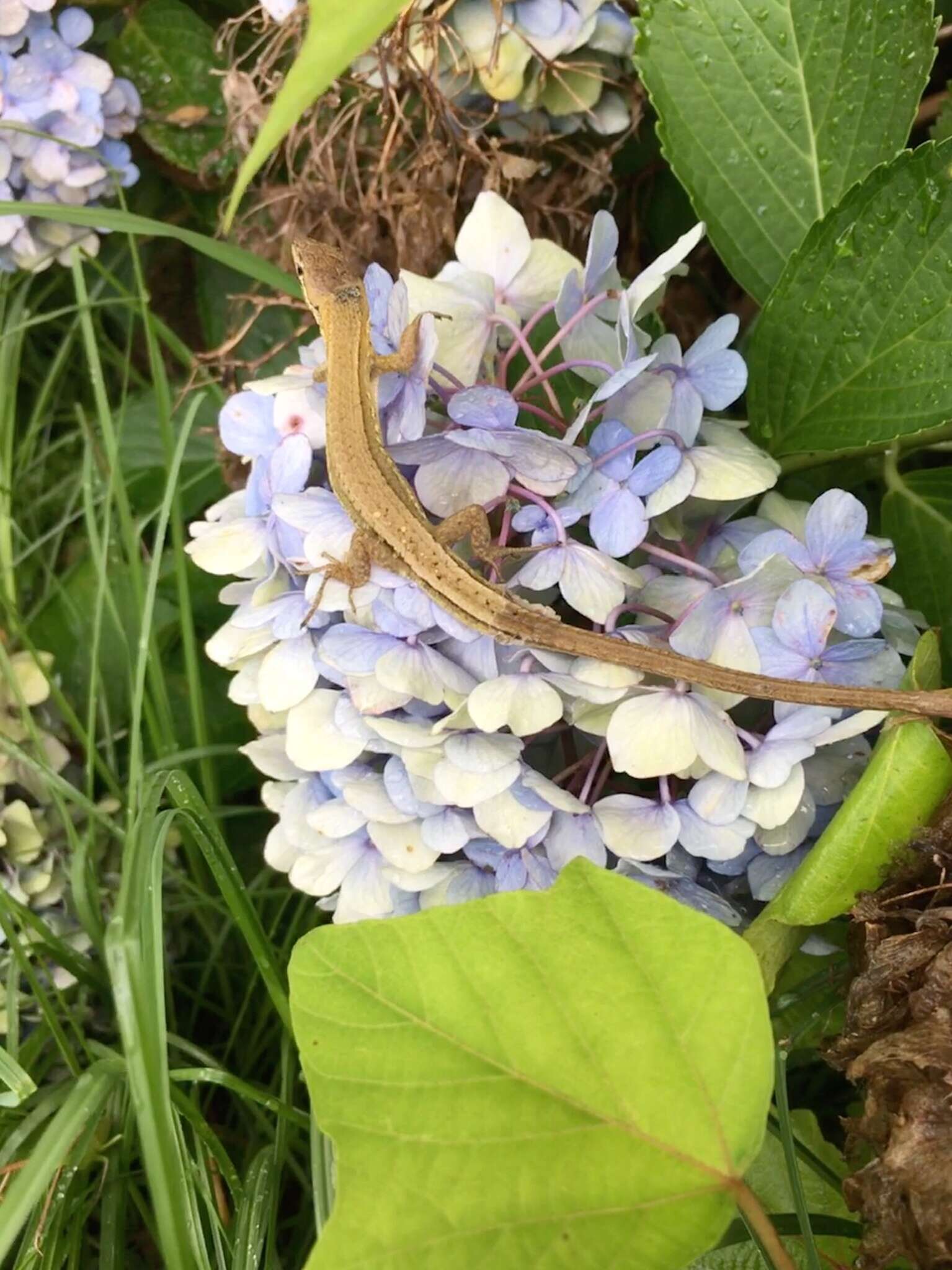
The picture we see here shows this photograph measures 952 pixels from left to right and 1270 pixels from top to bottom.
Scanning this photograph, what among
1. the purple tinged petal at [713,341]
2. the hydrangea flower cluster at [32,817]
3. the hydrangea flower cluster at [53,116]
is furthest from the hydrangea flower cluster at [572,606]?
the hydrangea flower cluster at [53,116]

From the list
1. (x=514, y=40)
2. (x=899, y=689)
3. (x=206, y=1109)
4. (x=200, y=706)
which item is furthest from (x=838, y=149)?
(x=206, y=1109)

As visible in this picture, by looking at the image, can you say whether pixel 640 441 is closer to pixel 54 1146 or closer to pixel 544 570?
pixel 544 570

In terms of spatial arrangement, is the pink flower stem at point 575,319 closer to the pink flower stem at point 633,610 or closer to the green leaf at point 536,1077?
the pink flower stem at point 633,610

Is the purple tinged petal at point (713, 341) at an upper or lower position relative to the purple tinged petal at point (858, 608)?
upper

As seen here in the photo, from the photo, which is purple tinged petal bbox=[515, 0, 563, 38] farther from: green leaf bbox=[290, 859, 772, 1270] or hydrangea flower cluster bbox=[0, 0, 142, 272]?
green leaf bbox=[290, 859, 772, 1270]

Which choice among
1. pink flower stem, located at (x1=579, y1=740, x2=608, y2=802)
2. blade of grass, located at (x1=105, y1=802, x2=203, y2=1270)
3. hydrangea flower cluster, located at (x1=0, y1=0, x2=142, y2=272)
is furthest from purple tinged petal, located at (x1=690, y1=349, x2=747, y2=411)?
hydrangea flower cluster, located at (x1=0, y1=0, x2=142, y2=272)

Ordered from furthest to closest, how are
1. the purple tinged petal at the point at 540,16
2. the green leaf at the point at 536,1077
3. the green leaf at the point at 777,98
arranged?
the purple tinged petal at the point at 540,16
the green leaf at the point at 777,98
the green leaf at the point at 536,1077

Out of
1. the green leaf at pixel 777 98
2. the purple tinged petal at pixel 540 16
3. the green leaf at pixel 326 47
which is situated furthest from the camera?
the purple tinged petal at pixel 540 16
